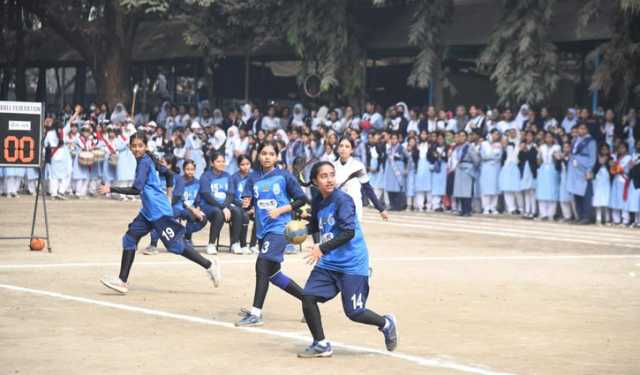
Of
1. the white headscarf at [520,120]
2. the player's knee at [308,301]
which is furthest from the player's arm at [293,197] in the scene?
the white headscarf at [520,120]

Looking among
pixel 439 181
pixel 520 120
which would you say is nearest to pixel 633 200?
pixel 520 120

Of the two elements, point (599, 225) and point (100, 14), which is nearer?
point (599, 225)

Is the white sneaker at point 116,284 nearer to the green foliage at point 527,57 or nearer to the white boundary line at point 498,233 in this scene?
the white boundary line at point 498,233

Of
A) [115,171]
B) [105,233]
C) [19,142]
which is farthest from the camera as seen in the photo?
[115,171]

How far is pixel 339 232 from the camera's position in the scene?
977 cm

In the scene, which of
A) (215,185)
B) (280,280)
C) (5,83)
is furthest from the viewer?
(5,83)

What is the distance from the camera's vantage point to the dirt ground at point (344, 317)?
368 inches

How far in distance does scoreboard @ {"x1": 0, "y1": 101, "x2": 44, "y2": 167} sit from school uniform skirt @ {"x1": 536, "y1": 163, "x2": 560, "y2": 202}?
12393 millimetres

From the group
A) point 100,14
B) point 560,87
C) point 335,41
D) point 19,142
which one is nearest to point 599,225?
point 560,87

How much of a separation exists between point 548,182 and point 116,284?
15397 millimetres

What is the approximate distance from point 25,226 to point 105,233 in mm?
1895

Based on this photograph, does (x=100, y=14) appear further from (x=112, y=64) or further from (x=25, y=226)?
(x=25, y=226)

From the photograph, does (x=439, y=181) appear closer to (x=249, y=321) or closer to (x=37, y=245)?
(x=37, y=245)

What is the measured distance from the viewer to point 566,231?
23953 mm
